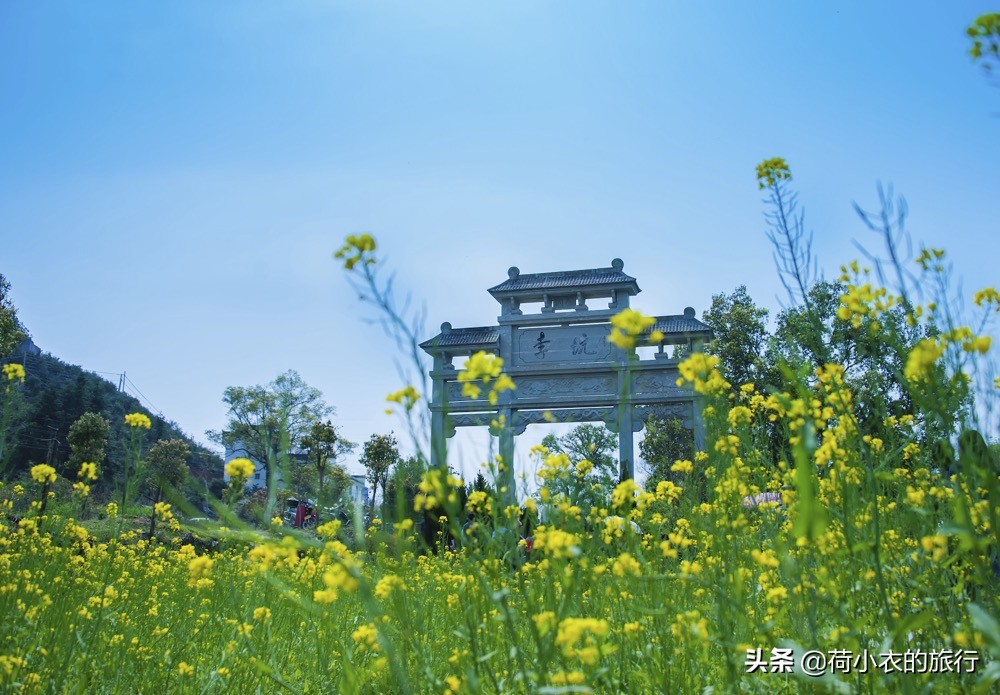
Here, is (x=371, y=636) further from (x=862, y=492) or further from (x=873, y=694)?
(x=862, y=492)

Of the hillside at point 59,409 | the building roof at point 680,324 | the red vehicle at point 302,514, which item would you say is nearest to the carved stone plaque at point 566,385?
the building roof at point 680,324

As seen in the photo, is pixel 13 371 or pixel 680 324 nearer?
pixel 13 371

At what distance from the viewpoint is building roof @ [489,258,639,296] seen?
15.1 m

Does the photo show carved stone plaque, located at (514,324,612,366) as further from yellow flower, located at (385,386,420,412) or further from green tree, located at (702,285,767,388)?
yellow flower, located at (385,386,420,412)

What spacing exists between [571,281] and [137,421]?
12923 mm

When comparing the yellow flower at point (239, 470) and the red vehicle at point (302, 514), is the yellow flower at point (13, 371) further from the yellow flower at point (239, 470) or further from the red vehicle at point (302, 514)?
the yellow flower at point (239, 470)

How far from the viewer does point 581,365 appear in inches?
584

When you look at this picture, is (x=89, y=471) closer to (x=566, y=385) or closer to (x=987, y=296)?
(x=987, y=296)

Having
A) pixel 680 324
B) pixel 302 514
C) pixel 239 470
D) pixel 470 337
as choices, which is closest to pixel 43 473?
pixel 239 470

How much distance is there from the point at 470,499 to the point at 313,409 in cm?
3450

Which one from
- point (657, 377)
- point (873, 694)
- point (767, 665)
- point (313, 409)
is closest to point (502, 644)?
point (767, 665)

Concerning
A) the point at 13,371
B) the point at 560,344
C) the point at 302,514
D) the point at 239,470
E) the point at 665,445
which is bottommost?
the point at 302,514

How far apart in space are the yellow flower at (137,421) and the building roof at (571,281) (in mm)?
12662

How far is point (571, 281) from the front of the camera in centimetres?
1548
